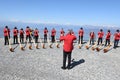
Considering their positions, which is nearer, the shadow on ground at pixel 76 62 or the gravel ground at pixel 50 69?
the gravel ground at pixel 50 69

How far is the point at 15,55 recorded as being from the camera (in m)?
18.3

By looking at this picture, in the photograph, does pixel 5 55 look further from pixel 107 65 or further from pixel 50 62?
pixel 107 65

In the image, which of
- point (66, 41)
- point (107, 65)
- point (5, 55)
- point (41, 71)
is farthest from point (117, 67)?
point (5, 55)

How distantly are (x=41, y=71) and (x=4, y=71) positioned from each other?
7.79ft

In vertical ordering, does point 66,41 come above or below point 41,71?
above

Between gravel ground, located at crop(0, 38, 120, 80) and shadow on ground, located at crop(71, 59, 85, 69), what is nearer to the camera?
gravel ground, located at crop(0, 38, 120, 80)

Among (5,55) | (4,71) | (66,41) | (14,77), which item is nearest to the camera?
(14,77)

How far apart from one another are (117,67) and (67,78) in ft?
17.1

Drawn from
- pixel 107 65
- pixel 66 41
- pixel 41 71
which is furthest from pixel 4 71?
pixel 107 65

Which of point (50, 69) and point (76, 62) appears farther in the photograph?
point (76, 62)

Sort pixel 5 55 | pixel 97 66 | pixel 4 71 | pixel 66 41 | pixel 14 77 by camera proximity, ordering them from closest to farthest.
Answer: pixel 14 77, pixel 4 71, pixel 66 41, pixel 97 66, pixel 5 55

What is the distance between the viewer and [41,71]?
1338 centimetres

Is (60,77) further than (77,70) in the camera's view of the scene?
No

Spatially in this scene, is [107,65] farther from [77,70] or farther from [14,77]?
[14,77]
